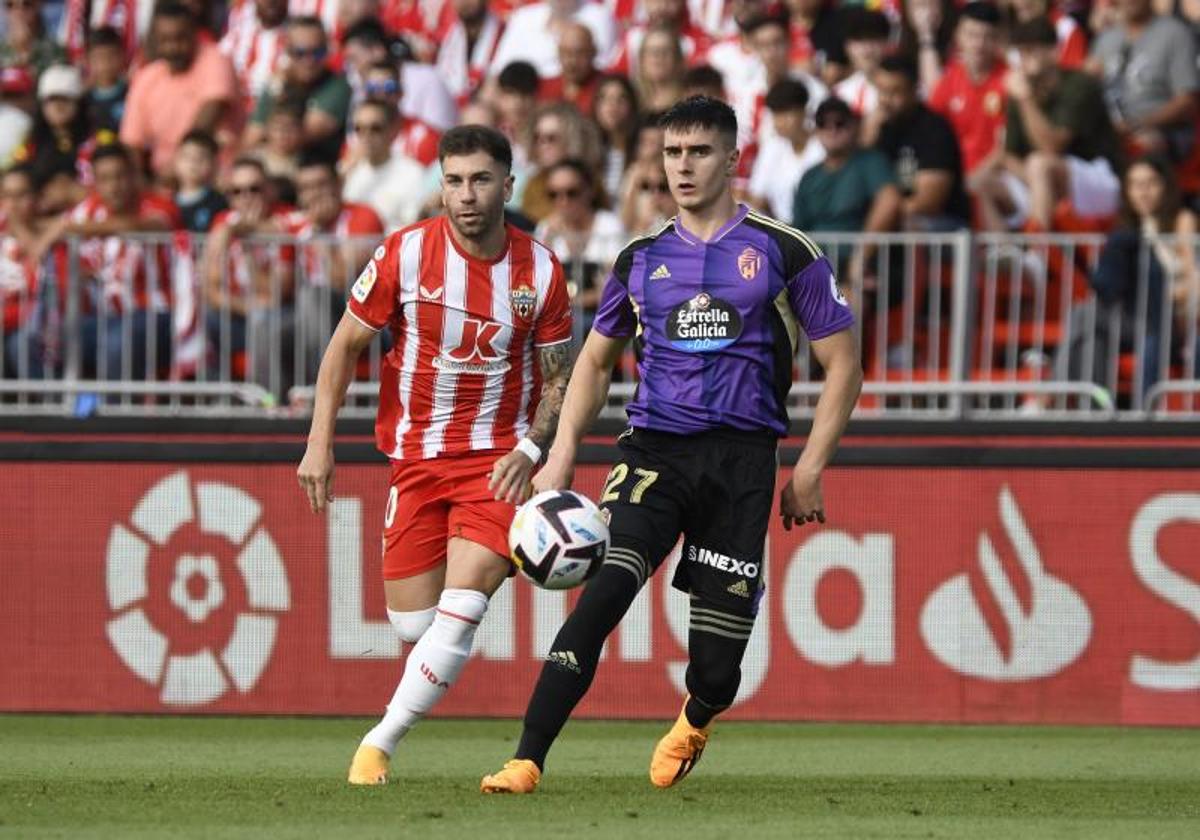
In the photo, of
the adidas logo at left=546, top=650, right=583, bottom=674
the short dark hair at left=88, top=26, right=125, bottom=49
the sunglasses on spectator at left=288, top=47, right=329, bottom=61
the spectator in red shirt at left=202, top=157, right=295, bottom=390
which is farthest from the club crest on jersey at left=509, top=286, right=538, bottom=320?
the short dark hair at left=88, top=26, right=125, bottom=49

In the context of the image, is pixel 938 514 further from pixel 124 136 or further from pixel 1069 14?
pixel 124 136

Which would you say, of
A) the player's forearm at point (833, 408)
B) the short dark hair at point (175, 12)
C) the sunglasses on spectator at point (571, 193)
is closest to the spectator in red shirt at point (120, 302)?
the sunglasses on spectator at point (571, 193)

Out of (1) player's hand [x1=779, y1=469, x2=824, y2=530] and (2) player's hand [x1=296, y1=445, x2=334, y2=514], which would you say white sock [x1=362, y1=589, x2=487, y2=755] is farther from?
(1) player's hand [x1=779, y1=469, x2=824, y2=530]

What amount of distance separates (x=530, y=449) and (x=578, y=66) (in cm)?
760

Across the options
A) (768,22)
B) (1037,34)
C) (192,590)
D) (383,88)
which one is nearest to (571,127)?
(383,88)

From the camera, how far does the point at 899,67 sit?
553 inches

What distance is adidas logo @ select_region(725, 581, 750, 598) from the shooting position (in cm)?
803

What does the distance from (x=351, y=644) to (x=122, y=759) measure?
7.50ft

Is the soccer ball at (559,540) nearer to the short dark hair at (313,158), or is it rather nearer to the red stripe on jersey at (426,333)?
the red stripe on jersey at (426,333)

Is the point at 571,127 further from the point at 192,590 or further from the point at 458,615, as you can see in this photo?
the point at 458,615

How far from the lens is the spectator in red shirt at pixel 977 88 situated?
14.6m

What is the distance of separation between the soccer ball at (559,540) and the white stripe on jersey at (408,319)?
998mm

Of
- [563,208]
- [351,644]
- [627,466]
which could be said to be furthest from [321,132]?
[627,466]

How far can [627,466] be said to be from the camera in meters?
8.15
